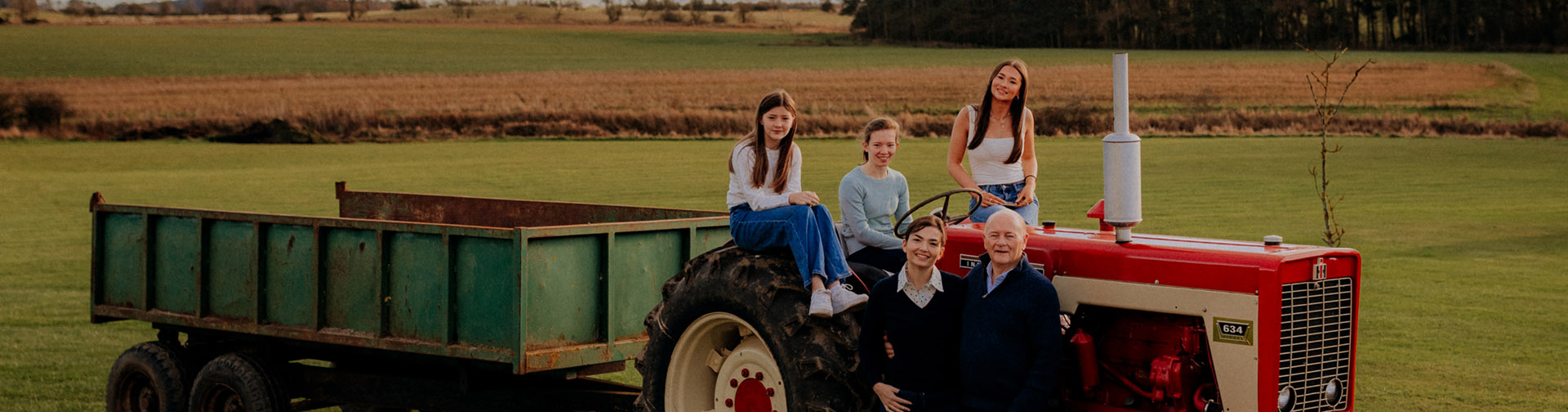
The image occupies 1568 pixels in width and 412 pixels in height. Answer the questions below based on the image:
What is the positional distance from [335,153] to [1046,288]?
113ft


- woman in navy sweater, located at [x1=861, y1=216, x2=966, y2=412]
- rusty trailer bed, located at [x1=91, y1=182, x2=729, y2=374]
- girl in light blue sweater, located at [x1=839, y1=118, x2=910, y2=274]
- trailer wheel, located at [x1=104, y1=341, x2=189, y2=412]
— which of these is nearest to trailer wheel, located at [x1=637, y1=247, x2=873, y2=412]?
woman in navy sweater, located at [x1=861, y1=216, x2=966, y2=412]

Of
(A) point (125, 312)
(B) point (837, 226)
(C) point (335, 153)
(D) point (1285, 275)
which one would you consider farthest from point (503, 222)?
(C) point (335, 153)

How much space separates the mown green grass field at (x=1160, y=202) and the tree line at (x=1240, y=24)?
39863 millimetres

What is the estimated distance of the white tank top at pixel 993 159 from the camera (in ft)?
22.6

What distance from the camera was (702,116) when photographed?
45344 millimetres

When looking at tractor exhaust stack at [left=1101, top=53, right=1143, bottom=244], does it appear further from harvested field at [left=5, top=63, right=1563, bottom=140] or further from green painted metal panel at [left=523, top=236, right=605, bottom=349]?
harvested field at [left=5, top=63, right=1563, bottom=140]

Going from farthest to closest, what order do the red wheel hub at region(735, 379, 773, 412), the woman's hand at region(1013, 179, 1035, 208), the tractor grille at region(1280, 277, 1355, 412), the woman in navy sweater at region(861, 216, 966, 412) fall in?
the woman's hand at region(1013, 179, 1035, 208) → the red wheel hub at region(735, 379, 773, 412) → the woman in navy sweater at region(861, 216, 966, 412) → the tractor grille at region(1280, 277, 1355, 412)

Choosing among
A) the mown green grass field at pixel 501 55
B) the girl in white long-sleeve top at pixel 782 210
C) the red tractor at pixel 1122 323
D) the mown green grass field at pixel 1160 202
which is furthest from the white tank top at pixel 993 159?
the mown green grass field at pixel 501 55

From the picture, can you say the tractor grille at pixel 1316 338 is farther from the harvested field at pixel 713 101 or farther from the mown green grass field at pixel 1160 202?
the harvested field at pixel 713 101

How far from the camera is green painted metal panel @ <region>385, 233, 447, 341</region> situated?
7020mm

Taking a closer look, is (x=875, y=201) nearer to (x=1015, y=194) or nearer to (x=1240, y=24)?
(x=1015, y=194)

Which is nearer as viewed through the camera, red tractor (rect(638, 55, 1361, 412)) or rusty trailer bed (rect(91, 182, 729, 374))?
red tractor (rect(638, 55, 1361, 412))

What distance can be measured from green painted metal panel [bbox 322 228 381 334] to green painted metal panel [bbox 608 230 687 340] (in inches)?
44.4

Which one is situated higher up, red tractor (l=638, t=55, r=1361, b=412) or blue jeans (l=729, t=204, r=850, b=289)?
blue jeans (l=729, t=204, r=850, b=289)
